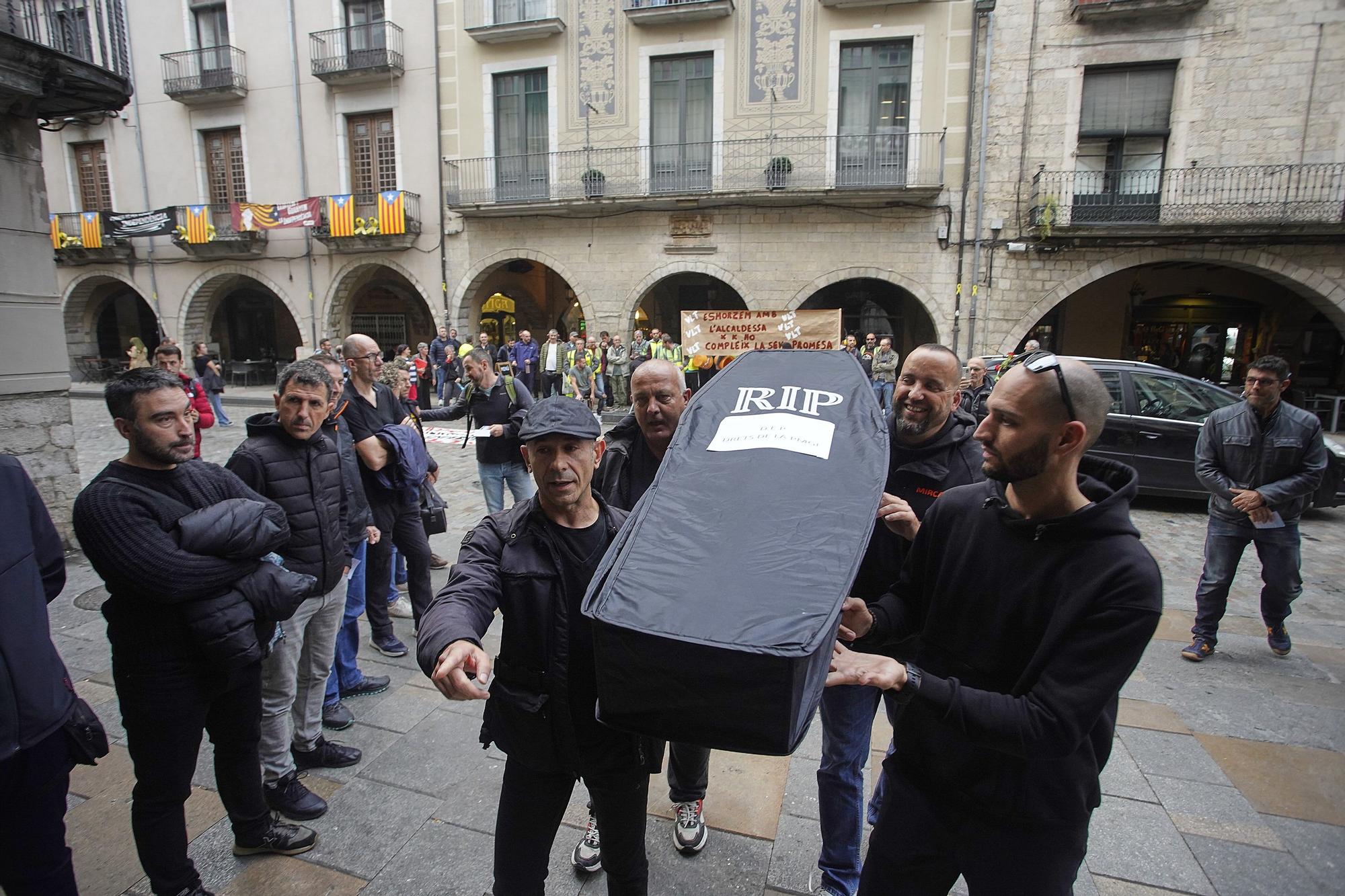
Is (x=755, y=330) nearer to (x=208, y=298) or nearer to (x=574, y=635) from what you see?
(x=574, y=635)

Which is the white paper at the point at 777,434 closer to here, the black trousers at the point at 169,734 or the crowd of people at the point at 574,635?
the crowd of people at the point at 574,635

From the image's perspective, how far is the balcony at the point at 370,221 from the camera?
17406 millimetres

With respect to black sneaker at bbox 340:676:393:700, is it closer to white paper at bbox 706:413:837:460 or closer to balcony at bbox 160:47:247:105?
white paper at bbox 706:413:837:460

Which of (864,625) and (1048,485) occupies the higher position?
(1048,485)

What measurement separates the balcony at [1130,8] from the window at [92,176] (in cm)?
2527

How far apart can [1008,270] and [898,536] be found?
46.6ft

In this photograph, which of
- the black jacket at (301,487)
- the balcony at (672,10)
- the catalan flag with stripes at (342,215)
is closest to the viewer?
the black jacket at (301,487)

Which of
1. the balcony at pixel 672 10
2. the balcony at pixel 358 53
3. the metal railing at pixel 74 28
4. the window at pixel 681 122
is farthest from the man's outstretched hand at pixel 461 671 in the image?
the balcony at pixel 358 53

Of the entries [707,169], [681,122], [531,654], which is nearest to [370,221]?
[681,122]

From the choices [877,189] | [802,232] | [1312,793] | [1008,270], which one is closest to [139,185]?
[802,232]

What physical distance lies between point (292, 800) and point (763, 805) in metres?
2.01

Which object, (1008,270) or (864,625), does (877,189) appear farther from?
(864,625)

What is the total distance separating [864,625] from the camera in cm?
195

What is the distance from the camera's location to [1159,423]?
793 cm
